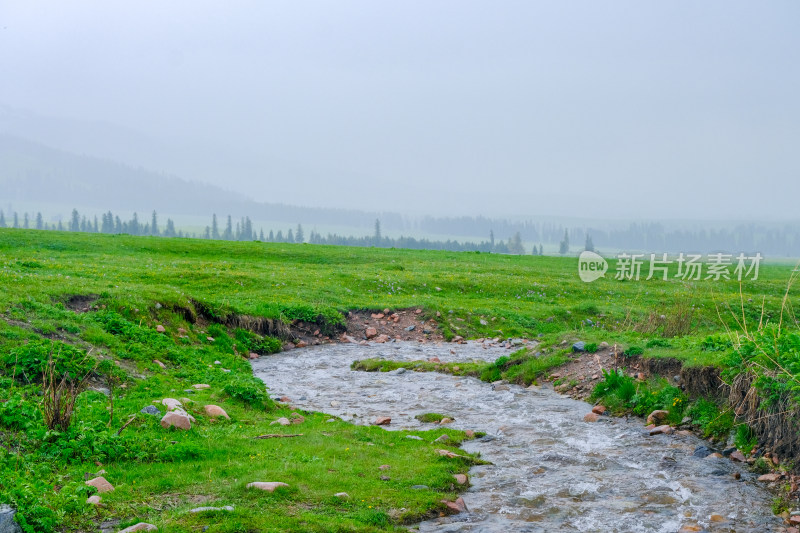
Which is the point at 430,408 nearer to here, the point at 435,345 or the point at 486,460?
the point at 486,460

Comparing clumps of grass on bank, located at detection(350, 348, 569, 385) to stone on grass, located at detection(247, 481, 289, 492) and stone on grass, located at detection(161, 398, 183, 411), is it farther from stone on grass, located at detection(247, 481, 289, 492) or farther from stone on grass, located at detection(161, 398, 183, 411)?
stone on grass, located at detection(247, 481, 289, 492)

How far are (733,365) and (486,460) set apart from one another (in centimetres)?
576

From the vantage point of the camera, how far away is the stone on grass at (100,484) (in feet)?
28.6

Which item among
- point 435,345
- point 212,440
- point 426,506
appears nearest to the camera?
point 426,506

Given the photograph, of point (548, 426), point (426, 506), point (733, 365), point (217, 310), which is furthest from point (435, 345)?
point (426, 506)

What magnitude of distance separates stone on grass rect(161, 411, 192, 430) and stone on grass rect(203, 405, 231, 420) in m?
1.21

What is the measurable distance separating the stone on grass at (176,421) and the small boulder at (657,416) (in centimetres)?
986

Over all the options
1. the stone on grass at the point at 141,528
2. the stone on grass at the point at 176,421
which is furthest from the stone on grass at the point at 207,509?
the stone on grass at the point at 176,421

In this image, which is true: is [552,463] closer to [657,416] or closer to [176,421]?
[657,416]

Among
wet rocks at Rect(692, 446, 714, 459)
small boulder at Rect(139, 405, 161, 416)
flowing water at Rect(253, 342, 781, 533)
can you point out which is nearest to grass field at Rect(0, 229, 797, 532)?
small boulder at Rect(139, 405, 161, 416)

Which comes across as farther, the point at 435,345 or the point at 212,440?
the point at 435,345

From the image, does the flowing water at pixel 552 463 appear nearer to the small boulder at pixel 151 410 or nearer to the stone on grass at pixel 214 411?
the stone on grass at pixel 214 411

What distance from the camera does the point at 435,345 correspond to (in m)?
26.3

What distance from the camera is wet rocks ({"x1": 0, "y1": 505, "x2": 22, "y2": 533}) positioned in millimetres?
7176
